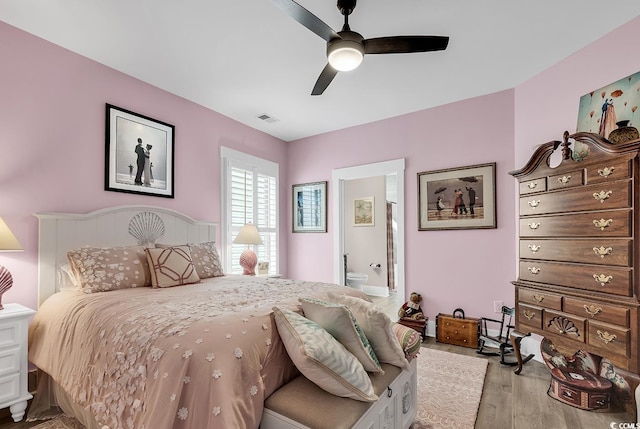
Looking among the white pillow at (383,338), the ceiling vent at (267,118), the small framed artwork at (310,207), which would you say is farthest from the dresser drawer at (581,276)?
the ceiling vent at (267,118)

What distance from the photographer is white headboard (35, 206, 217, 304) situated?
2490 millimetres

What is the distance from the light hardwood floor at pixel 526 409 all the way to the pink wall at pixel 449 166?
0.93 metres

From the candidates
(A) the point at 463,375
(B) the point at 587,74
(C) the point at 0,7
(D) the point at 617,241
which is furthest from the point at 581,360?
(C) the point at 0,7

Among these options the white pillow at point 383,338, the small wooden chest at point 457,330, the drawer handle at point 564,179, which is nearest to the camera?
the white pillow at point 383,338

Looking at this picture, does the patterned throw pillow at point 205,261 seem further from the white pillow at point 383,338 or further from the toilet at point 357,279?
the toilet at point 357,279

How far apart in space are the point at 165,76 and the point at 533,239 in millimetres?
3620

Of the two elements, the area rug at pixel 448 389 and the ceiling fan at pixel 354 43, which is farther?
the area rug at pixel 448 389

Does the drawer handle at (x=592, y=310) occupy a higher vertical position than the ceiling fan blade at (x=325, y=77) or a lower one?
lower

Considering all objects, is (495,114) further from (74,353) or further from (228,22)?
(74,353)

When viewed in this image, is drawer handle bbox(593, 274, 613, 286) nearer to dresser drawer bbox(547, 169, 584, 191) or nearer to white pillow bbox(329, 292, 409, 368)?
dresser drawer bbox(547, 169, 584, 191)

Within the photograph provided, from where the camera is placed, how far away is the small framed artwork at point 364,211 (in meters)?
Answer: 6.73

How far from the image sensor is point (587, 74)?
2645mm

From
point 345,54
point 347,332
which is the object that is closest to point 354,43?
point 345,54

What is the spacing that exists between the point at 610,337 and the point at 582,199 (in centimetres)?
89
